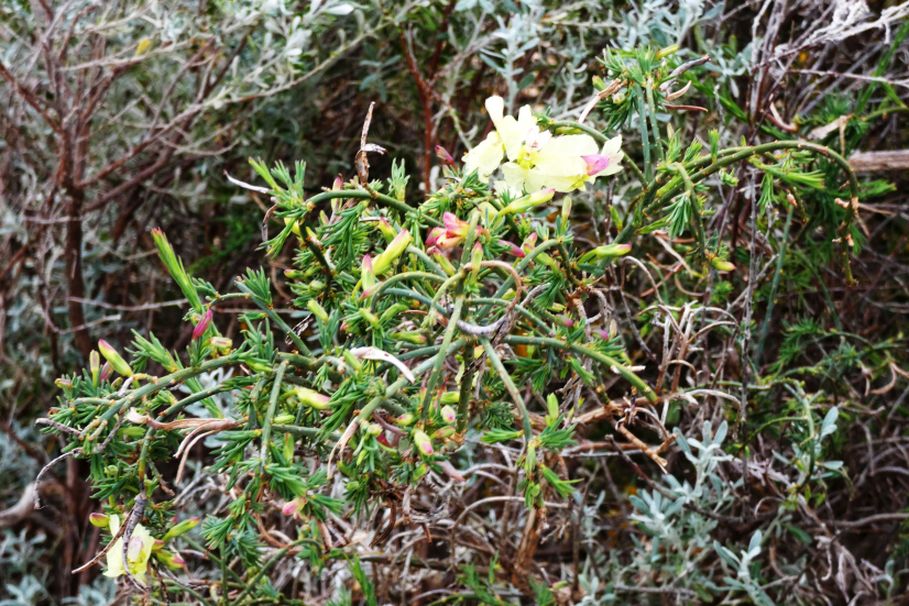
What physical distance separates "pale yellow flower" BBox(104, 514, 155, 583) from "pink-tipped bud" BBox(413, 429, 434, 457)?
315mm

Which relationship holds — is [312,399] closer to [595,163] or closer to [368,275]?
[368,275]

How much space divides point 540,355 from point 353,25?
52.5 inches

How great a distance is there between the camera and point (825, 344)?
1.84m

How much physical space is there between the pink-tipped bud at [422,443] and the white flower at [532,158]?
0.28 m

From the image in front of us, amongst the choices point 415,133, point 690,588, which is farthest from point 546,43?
point 690,588

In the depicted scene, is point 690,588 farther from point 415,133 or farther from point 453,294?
point 415,133

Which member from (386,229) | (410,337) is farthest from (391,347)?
(386,229)

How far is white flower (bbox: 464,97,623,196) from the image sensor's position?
922 millimetres

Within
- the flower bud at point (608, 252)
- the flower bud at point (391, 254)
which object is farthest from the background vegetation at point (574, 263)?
the flower bud at point (391, 254)

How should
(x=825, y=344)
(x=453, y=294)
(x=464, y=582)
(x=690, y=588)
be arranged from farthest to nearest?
(x=825, y=344) → (x=690, y=588) → (x=464, y=582) → (x=453, y=294)

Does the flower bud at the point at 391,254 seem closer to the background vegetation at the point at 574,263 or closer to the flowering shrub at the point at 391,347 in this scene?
the flowering shrub at the point at 391,347

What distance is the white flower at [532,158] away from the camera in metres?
0.92

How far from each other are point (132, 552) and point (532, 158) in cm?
55

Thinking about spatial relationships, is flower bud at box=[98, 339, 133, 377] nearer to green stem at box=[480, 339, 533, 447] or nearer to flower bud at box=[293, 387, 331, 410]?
flower bud at box=[293, 387, 331, 410]
